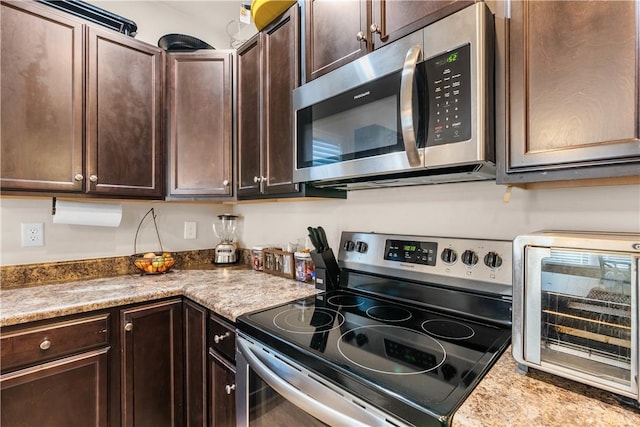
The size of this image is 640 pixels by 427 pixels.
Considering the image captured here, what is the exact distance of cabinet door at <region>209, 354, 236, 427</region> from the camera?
1203 millimetres

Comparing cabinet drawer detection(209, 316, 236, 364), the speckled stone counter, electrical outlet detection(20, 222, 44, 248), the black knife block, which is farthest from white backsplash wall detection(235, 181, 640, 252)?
electrical outlet detection(20, 222, 44, 248)

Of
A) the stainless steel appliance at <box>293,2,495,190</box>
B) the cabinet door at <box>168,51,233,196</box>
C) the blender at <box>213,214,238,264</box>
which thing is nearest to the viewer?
the stainless steel appliance at <box>293,2,495,190</box>

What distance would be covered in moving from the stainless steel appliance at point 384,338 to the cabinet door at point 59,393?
2.24 ft

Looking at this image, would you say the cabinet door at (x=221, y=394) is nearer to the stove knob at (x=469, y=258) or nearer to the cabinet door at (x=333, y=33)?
the stove knob at (x=469, y=258)

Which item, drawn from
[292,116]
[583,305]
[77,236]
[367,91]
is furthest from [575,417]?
[77,236]

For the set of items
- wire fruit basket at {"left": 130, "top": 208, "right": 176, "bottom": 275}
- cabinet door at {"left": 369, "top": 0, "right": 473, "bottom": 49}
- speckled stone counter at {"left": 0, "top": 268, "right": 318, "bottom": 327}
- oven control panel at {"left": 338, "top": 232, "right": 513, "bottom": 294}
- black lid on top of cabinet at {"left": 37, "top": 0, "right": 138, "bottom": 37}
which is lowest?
speckled stone counter at {"left": 0, "top": 268, "right": 318, "bottom": 327}

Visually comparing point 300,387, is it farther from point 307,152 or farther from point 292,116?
point 292,116

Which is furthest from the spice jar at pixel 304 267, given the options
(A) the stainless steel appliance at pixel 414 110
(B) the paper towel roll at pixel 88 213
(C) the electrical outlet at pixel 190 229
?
(B) the paper towel roll at pixel 88 213

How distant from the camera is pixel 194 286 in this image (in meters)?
1.55

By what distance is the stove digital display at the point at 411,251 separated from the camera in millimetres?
1182

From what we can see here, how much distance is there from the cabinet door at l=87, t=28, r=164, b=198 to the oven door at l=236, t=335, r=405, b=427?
3.83 ft

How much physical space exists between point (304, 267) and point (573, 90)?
1.30 metres

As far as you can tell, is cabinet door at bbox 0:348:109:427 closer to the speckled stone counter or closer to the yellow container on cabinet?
the speckled stone counter

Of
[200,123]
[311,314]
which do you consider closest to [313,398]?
[311,314]
